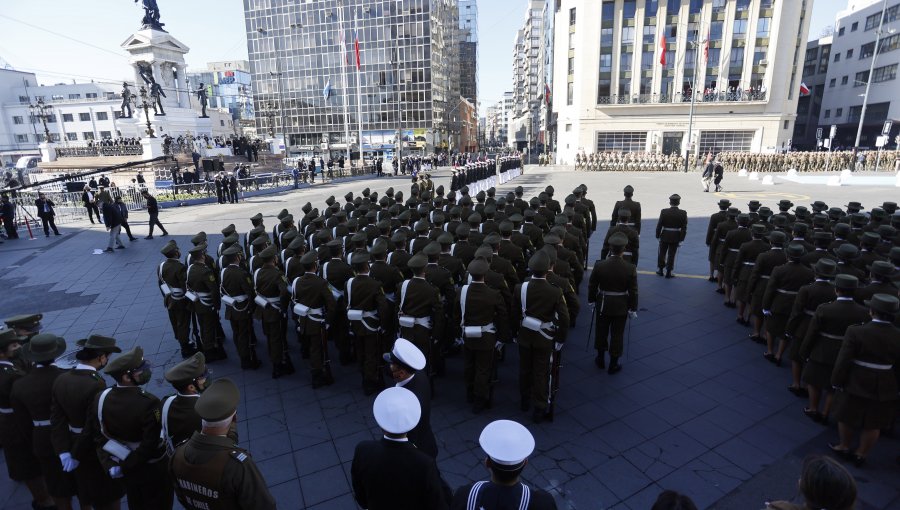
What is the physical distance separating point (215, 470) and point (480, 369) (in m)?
3.47

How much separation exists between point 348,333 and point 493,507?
5.22 m

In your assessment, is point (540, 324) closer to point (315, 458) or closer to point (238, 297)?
point (315, 458)

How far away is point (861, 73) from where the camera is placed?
54.2 m

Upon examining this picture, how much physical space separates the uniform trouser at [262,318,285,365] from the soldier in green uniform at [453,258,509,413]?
2.79m

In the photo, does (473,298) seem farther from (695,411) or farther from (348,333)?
(695,411)

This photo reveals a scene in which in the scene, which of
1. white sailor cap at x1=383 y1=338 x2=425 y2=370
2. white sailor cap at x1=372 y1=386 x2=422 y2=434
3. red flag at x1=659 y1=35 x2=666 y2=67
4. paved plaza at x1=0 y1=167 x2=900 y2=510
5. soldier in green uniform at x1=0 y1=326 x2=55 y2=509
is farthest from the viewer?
red flag at x1=659 y1=35 x2=666 y2=67

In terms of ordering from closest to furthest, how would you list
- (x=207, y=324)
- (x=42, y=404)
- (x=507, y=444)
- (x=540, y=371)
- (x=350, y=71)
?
(x=507, y=444) < (x=42, y=404) < (x=540, y=371) < (x=207, y=324) < (x=350, y=71)

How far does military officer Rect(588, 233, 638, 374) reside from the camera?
633cm

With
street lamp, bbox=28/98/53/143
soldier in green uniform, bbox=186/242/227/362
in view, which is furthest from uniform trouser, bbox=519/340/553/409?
street lamp, bbox=28/98/53/143

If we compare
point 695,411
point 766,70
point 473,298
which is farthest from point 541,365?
point 766,70

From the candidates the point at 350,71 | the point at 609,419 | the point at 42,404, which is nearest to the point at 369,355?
the point at 609,419

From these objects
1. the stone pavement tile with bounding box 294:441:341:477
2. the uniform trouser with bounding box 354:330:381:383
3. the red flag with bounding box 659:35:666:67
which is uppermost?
the red flag with bounding box 659:35:666:67

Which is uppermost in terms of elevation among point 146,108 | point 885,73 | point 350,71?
point 350,71

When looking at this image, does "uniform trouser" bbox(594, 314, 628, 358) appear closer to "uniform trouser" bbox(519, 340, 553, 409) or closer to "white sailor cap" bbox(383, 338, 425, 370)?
"uniform trouser" bbox(519, 340, 553, 409)
